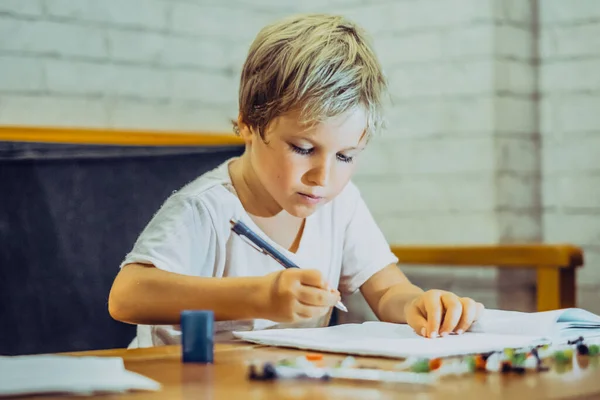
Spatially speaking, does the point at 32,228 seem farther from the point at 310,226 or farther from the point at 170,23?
the point at 170,23

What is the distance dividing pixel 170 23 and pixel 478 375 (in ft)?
5.66

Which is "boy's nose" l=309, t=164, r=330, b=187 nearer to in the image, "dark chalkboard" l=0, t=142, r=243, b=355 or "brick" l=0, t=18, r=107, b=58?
"dark chalkboard" l=0, t=142, r=243, b=355

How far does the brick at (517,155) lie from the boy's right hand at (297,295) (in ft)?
4.30

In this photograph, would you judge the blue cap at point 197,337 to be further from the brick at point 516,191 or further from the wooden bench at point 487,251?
the brick at point 516,191

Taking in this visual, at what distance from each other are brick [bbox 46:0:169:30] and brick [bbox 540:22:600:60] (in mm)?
983

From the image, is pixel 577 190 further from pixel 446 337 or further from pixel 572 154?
pixel 446 337

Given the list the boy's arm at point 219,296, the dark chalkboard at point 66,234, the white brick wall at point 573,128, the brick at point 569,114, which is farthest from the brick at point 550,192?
the boy's arm at point 219,296

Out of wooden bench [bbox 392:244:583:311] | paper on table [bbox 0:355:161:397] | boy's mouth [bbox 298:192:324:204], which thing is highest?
boy's mouth [bbox 298:192:324:204]

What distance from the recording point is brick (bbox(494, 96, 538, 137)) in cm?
237

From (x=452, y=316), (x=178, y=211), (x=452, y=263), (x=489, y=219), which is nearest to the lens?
(x=452, y=316)

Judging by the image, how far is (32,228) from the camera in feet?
6.00

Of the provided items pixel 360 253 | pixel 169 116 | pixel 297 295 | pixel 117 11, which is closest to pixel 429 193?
pixel 169 116

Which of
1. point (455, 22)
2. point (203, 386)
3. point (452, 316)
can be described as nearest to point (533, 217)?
point (455, 22)

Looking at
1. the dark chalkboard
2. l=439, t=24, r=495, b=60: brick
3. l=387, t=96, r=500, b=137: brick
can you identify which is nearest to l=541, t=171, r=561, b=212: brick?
l=387, t=96, r=500, b=137: brick
